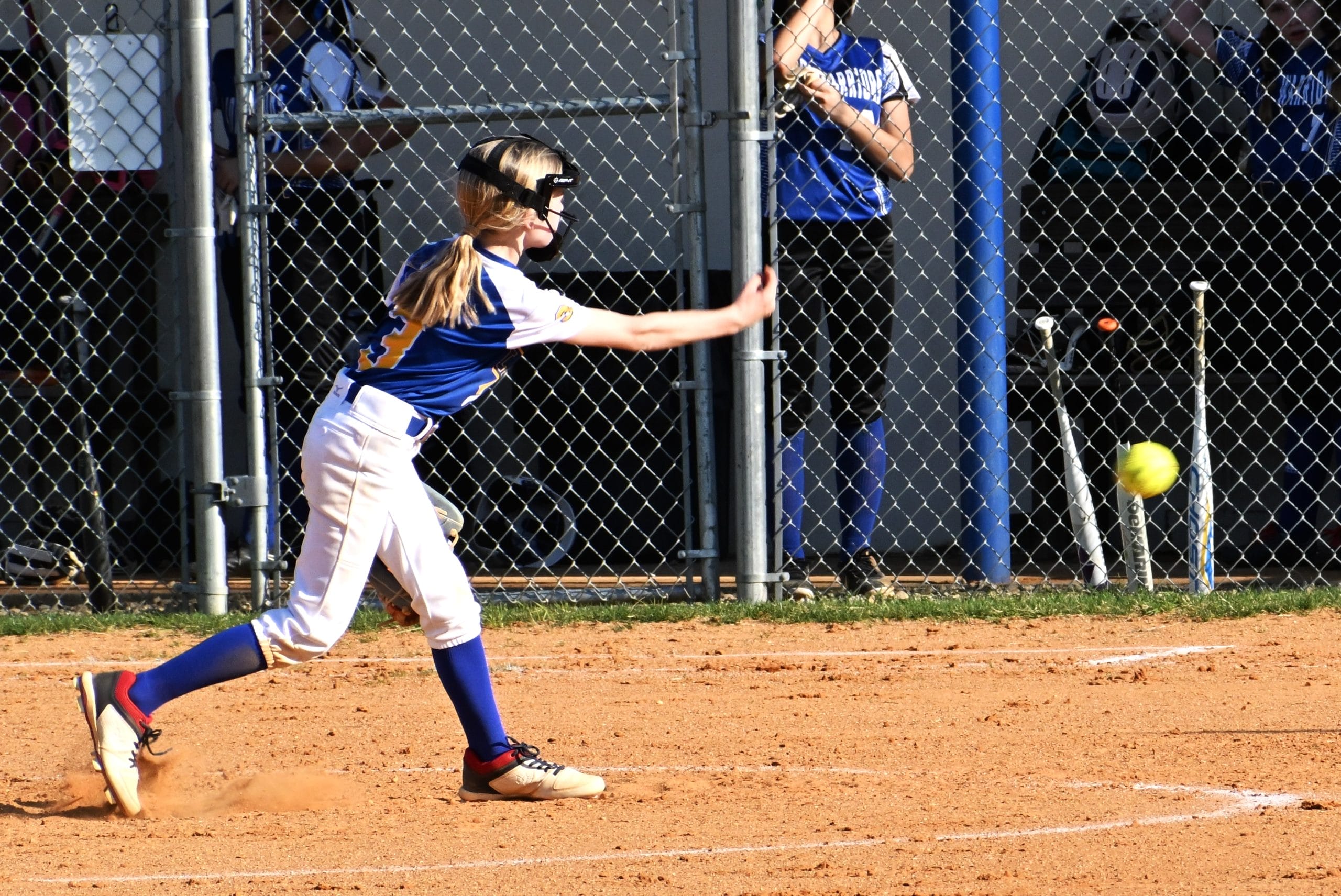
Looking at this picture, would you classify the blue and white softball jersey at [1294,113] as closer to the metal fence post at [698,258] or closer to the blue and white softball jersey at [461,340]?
the metal fence post at [698,258]

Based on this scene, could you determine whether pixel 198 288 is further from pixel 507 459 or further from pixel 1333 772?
pixel 1333 772

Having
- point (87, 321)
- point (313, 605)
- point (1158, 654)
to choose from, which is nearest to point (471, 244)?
point (313, 605)

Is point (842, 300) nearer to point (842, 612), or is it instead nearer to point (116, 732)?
point (842, 612)

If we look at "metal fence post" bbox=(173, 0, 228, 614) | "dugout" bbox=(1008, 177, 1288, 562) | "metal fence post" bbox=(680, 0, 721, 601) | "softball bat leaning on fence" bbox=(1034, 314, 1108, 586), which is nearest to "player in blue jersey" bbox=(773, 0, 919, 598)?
"metal fence post" bbox=(680, 0, 721, 601)

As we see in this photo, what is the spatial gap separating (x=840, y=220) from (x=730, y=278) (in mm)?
1405

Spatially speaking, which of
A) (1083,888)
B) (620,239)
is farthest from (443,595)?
(620,239)

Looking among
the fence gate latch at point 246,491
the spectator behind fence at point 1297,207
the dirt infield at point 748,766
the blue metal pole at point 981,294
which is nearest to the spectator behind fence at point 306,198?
the fence gate latch at point 246,491

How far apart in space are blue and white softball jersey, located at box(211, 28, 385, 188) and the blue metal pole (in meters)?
2.50

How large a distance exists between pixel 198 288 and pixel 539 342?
3.18 m

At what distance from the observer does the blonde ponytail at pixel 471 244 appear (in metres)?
3.91

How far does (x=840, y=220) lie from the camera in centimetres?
683

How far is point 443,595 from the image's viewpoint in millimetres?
4078

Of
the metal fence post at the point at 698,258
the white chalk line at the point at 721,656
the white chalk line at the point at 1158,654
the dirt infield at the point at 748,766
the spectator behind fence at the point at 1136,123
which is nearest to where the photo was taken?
the dirt infield at the point at 748,766

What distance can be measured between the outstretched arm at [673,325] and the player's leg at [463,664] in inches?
22.7
